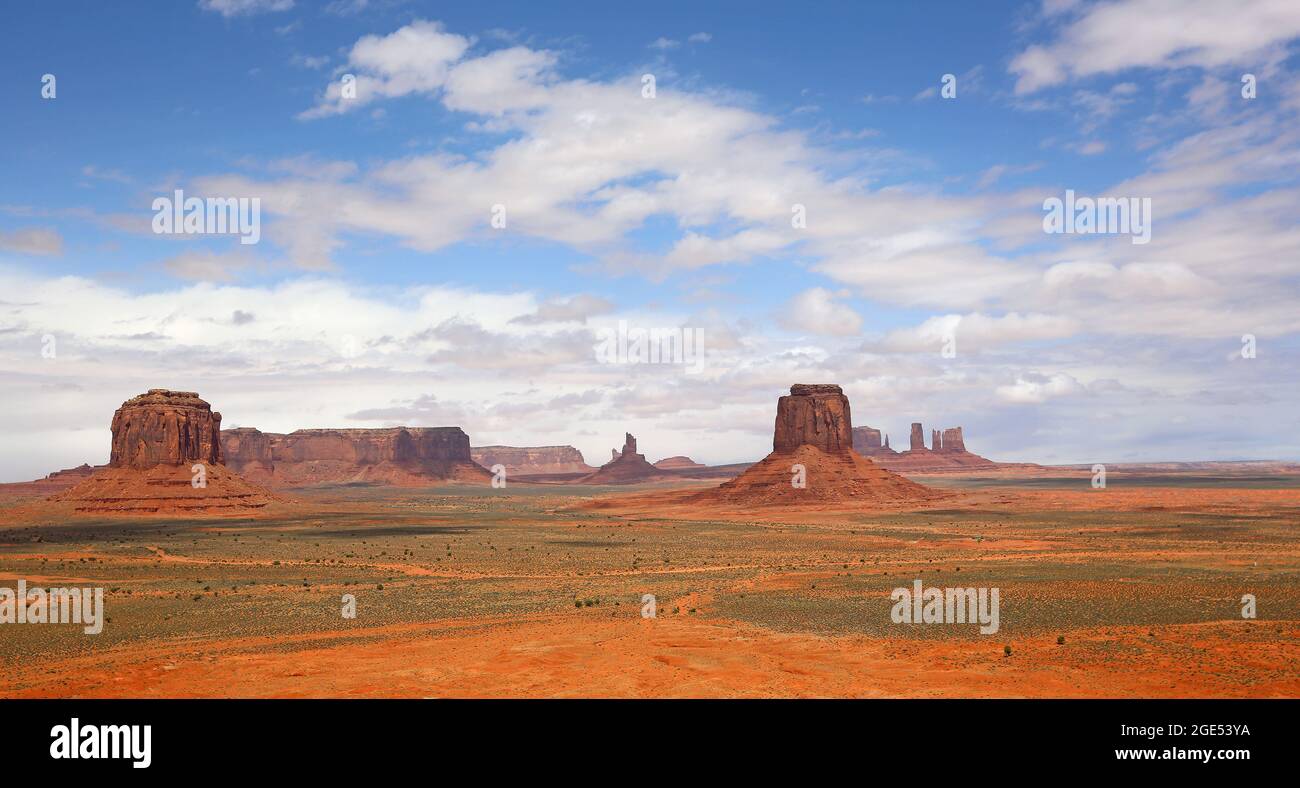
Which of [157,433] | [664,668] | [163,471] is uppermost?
[157,433]

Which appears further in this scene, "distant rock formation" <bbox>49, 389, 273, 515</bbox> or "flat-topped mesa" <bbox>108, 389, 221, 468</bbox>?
"flat-topped mesa" <bbox>108, 389, 221, 468</bbox>

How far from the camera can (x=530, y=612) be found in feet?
95.1

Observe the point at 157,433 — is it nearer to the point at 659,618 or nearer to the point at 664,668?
the point at 659,618

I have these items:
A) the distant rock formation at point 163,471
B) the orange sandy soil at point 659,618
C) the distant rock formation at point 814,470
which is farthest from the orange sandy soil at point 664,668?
the distant rock formation at point 163,471

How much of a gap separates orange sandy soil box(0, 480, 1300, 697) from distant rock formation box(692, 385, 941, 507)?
1600 inches

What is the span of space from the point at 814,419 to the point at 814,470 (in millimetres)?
8845

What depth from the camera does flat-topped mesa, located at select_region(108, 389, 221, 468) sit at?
10350cm

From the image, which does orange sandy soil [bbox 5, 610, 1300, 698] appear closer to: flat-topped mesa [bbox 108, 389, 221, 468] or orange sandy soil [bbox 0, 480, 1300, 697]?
orange sandy soil [bbox 0, 480, 1300, 697]

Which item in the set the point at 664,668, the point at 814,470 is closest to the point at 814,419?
the point at 814,470

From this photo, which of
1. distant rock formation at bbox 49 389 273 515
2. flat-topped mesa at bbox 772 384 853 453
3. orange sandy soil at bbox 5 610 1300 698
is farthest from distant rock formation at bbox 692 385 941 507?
orange sandy soil at bbox 5 610 1300 698

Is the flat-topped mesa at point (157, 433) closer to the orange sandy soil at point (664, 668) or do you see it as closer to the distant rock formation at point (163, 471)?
the distant rock formation at point (163, 471)

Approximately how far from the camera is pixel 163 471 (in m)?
102
